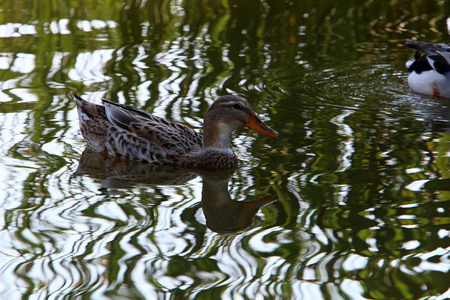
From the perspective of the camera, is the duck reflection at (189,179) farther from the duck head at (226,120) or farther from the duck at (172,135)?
the duck head at (226,120)

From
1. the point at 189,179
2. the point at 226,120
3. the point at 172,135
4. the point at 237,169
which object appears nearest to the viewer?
the point at 189,179

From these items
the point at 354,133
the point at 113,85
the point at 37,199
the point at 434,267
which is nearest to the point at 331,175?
the point at 354,133

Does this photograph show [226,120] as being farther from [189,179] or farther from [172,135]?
[189,179]

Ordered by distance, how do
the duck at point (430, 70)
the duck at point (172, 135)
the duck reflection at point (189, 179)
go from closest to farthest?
the duck reflection at point (189, 179)
the duck at point (172, 135)
the duck at point (430, 70)

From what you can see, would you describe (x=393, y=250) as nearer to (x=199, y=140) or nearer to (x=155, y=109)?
(x=199, y=140)

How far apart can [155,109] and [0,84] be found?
86.9 inches

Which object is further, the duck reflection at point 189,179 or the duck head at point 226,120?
the duck head at point 226,120

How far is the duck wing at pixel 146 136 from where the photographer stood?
25.3 feet

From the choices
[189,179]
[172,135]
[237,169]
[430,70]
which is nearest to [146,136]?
[172,135]

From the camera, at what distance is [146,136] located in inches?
308

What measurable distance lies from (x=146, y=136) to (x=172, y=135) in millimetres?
259

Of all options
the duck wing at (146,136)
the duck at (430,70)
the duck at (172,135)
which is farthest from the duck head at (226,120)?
the duck at (430,70)

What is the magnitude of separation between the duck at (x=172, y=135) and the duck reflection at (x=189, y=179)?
0.28ft

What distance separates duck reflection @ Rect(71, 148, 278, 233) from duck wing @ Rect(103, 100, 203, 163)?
0.11 m
